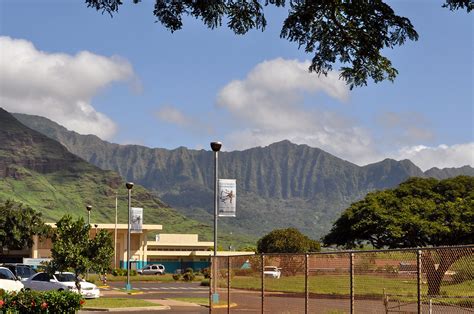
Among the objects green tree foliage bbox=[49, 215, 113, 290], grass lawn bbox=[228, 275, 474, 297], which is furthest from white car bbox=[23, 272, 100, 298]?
grass lawn bbox=[228, 275, 474, 297]

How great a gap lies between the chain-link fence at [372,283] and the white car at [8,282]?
14337 mm

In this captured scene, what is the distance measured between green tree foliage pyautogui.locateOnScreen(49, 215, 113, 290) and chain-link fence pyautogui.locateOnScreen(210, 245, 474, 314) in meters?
16.8

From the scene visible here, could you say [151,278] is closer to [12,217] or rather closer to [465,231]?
[12,217]

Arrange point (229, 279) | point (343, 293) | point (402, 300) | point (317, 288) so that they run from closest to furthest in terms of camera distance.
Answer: point (402, 300)
point (343, 293)
point (317, 288)
point (229, 279)

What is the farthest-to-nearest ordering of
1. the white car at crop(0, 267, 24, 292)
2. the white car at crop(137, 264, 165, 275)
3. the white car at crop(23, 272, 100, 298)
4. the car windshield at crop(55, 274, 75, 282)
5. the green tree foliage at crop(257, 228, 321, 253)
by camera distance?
the white car at crop(137, 264, 165, 275)
the green tree foliage at crop(257, 228, 321, 253)
the car windshield at crop(55, 274, 75, 282)
the white car at crop(23, 272, 100, 298)
the white car at crop(0, 267, 24, 292)

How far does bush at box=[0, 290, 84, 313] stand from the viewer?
21.6 meters

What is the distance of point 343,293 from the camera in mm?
17125

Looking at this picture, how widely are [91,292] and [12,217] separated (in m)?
47.8

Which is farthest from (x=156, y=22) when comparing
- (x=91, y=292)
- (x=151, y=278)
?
(x=151, y=278)

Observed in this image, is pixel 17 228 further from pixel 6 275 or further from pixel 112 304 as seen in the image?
pixel 112 304

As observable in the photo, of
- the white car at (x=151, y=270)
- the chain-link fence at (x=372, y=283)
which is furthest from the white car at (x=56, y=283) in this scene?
the white car at (x=151, y=270)

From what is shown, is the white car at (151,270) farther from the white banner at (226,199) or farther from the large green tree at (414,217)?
the white banner at (226,199)

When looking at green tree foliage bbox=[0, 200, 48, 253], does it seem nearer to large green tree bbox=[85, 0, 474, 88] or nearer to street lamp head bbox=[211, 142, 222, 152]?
street lamp head bbox=[211, 142, 222, 152]

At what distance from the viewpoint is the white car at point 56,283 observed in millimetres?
38806
